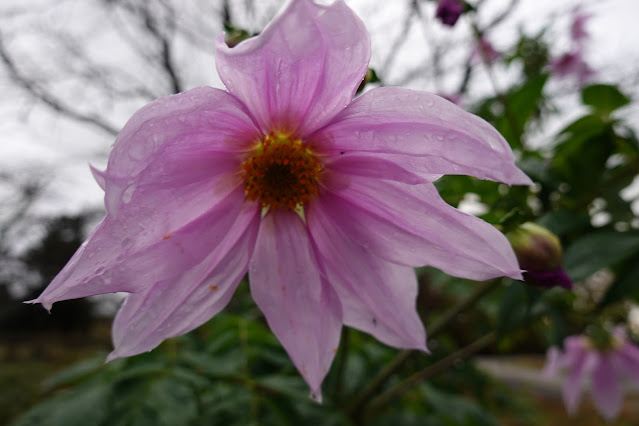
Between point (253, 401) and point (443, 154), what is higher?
point (443, 154)

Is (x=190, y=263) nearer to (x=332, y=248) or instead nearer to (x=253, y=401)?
(x=332, y=248)

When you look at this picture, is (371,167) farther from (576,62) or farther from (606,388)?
(576,62)

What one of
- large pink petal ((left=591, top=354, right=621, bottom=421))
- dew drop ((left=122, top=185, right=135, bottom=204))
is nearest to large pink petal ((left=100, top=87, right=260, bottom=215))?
dew drop ((left=122, top=185, right=135, bottom=204))

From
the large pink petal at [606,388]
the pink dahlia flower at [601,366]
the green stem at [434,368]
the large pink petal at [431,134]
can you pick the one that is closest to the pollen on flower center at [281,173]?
the large pink petal at [431,134]

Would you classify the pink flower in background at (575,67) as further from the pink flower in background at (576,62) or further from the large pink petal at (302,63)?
the large pink petal at (302,63)

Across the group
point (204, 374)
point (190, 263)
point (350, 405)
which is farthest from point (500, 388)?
point (190, 263)
